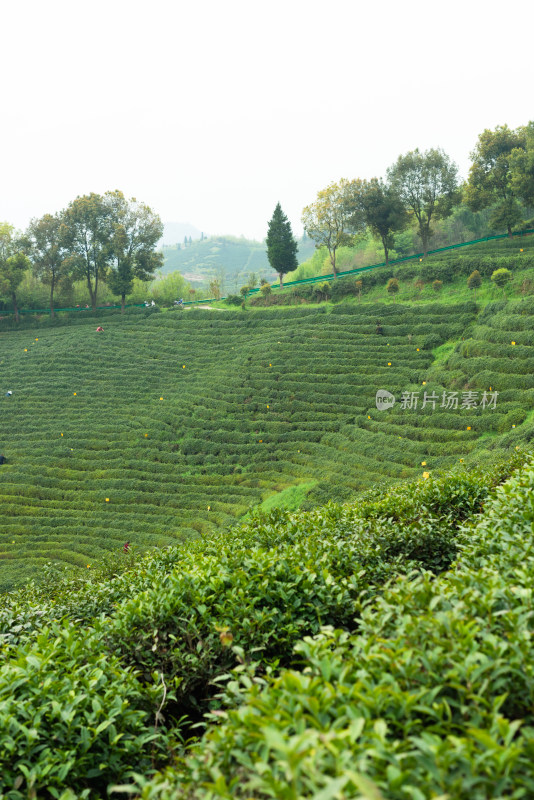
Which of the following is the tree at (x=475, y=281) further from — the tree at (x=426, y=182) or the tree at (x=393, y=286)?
the tree at (x=426, y=182)

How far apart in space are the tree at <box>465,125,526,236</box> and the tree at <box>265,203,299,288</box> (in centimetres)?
1306

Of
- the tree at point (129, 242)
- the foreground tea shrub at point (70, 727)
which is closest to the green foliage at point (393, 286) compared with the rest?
the tree at point (129, 242)

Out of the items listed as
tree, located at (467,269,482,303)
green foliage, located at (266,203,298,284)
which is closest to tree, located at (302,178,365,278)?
green foliage, located at (266,203,298,284)

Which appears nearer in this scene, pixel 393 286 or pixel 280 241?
pixel 393 286

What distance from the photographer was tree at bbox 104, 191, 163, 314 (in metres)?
33.4

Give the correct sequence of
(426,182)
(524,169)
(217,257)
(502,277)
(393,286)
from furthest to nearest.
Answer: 1. (217,257)
2. (426,182)
3. (393,286)
4. (524,169)
5. (502,277)

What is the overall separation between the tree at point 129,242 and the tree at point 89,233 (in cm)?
36

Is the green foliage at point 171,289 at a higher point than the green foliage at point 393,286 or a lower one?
higher

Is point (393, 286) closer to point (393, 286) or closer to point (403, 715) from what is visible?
point (393, 286)

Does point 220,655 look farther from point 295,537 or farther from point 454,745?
point 454,745

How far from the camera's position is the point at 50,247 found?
111ft

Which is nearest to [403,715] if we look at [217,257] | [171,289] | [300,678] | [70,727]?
[300,678]

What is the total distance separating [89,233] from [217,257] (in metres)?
117

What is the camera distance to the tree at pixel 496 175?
25.4 meters
